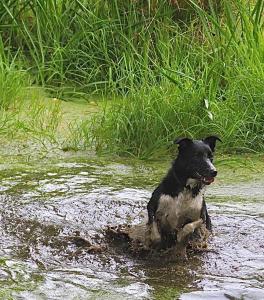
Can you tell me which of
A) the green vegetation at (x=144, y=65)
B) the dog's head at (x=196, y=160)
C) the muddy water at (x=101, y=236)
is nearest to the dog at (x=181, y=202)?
the dog's head at (x=196, y=160)

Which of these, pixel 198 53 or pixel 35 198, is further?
pixel 198 53

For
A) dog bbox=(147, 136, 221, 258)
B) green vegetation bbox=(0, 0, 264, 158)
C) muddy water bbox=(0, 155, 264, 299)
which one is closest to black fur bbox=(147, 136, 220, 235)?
dog bbox=(147, 136, 221, 258)

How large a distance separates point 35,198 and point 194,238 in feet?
4.87

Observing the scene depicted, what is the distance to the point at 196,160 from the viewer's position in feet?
17.1

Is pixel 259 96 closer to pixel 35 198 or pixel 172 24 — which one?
pixel 172 24

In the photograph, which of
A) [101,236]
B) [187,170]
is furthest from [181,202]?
[101,236]

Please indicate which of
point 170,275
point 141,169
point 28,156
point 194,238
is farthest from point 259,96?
point 170,275

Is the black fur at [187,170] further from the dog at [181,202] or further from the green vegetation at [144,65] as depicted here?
the green vegetation at [144,65]

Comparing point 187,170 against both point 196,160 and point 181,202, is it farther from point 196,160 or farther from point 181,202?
point 181,202

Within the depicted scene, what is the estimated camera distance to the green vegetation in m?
7.77

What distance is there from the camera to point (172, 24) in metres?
9.68

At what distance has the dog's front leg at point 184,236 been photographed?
5254 mm

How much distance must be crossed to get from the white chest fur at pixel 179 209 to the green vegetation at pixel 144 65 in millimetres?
2174

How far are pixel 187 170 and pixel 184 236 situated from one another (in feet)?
1.40
